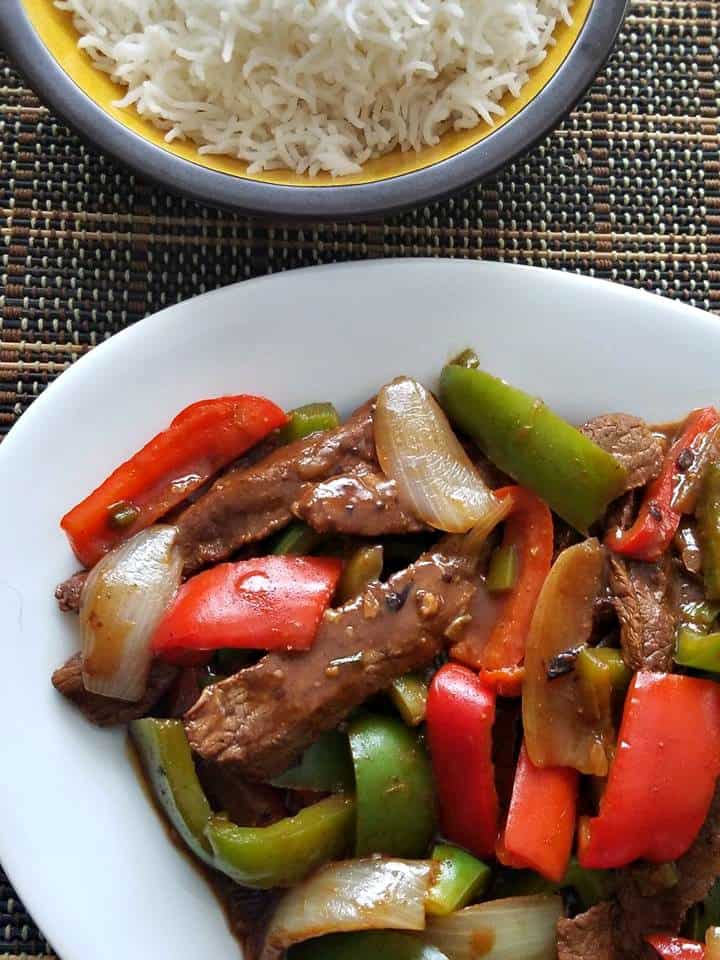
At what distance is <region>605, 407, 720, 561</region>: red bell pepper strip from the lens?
2.32 metres

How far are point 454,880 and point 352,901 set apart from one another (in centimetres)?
22

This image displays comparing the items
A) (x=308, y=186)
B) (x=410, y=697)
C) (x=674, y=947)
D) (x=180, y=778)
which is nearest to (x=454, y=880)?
(x=410, y=697)

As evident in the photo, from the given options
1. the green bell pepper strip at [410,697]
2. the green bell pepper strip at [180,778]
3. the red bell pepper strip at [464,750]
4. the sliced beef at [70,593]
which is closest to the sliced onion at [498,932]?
the red bell pepper strip at [464,750]

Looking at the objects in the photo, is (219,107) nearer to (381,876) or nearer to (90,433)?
(90,433)

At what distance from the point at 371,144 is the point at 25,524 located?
118 centimetres

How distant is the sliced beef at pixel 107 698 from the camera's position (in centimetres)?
232

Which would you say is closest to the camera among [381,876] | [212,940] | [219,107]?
[381,876]

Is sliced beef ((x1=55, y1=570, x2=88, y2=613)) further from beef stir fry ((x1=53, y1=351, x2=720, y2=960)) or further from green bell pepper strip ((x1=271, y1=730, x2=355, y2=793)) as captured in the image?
green bell pepper strip ((x1=271, y1=730, x2=355, y2=793))

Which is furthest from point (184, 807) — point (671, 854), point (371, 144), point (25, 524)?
point (371, 144)

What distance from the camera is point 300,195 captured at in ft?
7.70

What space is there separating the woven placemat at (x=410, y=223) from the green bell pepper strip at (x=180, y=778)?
36.9 inches

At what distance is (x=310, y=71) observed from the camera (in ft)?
7.93

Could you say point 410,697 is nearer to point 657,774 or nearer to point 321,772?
point 321,772

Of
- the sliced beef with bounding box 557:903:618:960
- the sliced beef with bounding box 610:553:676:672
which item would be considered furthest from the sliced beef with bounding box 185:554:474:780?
the sliced beef with bounding box 557:903:618:960
